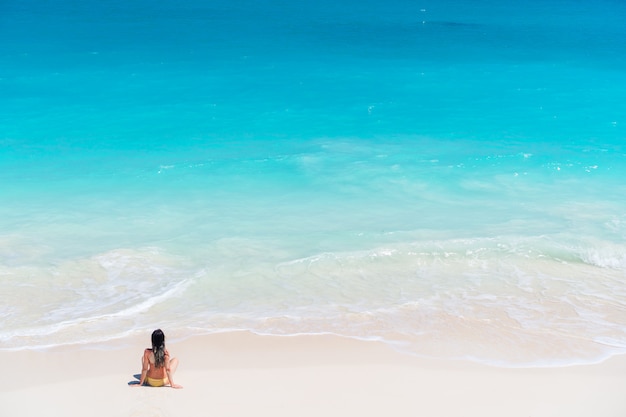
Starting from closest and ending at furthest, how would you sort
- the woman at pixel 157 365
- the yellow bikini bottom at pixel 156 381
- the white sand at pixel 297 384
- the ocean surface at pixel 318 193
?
1. the white sand at pixel 297 384
2. the woman at pixel 157 365
3. the yellow bikini bottom at pixel 156 381
4. the ocean surface at pixel 318 193

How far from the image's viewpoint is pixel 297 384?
8523mm

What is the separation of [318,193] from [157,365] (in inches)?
361

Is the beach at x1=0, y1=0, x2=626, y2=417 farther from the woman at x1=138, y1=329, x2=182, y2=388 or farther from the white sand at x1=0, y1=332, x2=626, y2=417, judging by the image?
the woman at x1=138, y1=329, x2=182, y2=388

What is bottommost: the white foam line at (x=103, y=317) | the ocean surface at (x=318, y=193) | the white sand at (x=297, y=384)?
the white sand at (x=297, y=384)

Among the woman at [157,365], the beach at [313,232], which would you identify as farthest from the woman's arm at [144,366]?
the beach at [313,232]

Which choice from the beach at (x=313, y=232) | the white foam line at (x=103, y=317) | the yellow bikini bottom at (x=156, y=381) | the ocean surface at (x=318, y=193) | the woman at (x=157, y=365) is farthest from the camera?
the ocean surface at (x=318, y=193)

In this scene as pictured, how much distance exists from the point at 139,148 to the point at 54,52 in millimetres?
16543

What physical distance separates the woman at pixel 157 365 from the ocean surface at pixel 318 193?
1513mm

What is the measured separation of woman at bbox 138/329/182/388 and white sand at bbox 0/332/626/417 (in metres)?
0.11

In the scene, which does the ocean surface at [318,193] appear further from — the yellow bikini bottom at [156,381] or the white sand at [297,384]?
the yellow bikini bottom at [156,381]

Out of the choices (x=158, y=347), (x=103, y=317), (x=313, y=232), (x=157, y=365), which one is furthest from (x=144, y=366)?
(x=313, y=232)

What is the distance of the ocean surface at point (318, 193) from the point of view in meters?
10.5

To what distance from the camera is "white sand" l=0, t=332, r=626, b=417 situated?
8016mm

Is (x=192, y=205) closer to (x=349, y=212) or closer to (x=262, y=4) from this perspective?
(x=349, y=212)
